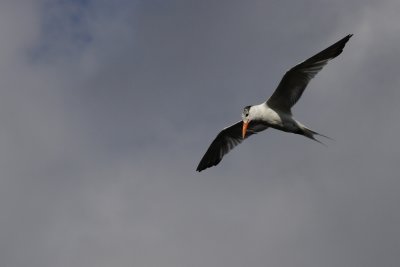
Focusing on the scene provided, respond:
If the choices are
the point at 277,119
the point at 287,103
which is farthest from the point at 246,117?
the point at 287,103

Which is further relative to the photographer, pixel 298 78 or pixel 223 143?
pixel 223 143

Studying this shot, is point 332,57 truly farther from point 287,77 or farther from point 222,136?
point 222,136

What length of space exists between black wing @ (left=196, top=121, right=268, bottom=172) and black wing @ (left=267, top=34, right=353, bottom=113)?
2.45m

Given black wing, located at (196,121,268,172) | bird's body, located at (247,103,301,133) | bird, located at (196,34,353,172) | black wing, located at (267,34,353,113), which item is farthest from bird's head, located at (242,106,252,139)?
black wing, located at (196,121,268,172)

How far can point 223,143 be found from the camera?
27391 mm

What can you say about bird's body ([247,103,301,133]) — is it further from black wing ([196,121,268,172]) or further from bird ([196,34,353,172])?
black wing ([196,121,268,172])

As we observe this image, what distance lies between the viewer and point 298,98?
23.9m

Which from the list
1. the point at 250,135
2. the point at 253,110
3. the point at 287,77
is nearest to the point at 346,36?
the point at 287,77

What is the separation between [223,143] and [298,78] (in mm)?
4999

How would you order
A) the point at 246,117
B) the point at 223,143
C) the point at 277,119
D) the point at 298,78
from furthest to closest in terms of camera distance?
the point at 223,143, the point at 246,117, the point at 277,119, the point at 298,78

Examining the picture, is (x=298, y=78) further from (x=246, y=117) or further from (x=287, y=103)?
(x=246, y=117)

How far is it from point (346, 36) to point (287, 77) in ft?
7.58

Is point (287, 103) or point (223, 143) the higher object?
point (223, 143)

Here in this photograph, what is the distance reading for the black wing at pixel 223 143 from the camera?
1045 inches
